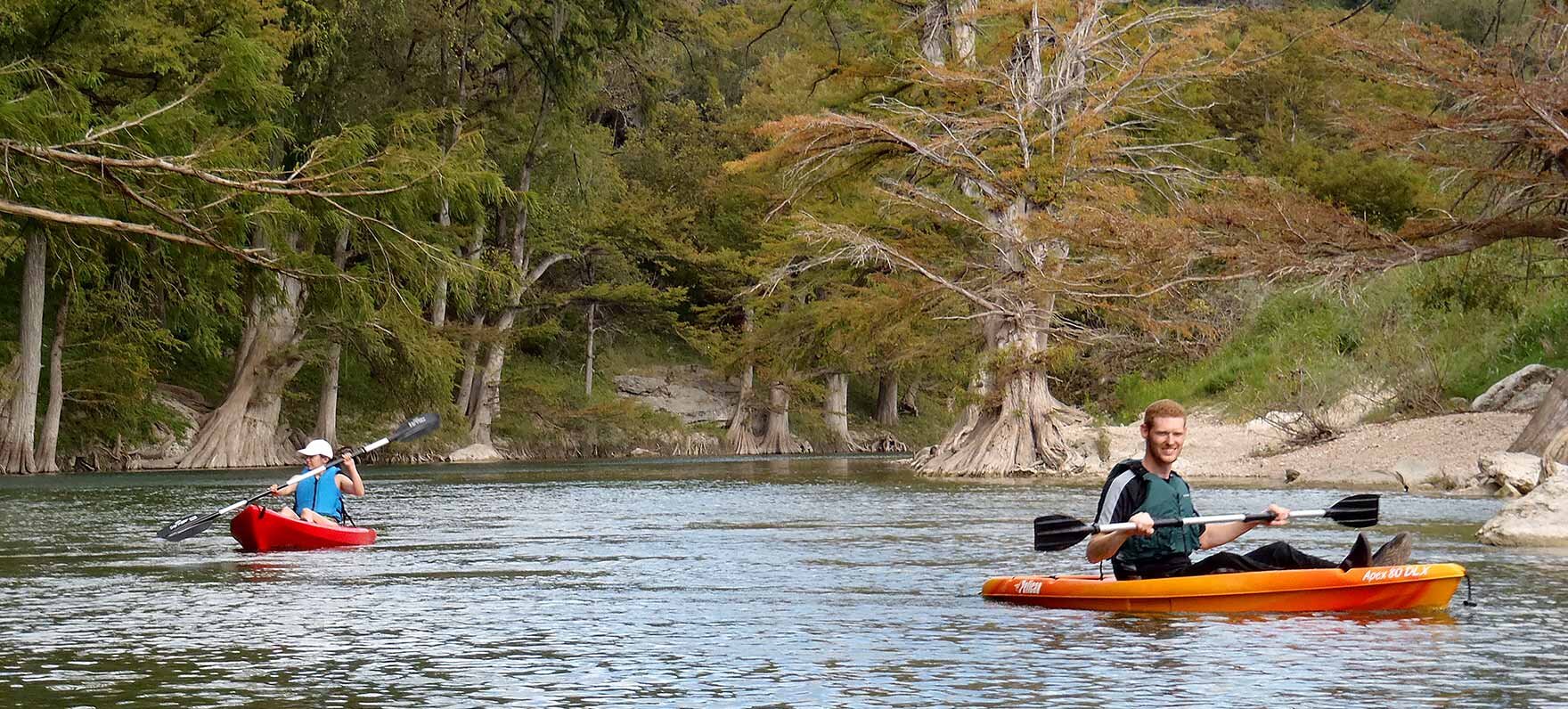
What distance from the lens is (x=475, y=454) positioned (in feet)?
145

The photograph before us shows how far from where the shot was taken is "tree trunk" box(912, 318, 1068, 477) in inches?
1155

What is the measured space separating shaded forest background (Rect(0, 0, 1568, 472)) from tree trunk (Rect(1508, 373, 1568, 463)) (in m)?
1.80

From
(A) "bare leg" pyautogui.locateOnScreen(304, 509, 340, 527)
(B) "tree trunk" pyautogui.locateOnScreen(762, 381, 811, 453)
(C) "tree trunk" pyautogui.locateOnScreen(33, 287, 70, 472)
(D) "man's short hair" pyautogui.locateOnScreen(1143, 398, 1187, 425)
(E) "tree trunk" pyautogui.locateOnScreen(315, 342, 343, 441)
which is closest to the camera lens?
(D) "man's short hair" pyautogui.locateOnScreen(1143, 398, 1187, 425)

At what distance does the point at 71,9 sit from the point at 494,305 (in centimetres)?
1602

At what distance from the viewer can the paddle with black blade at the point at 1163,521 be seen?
401 inches

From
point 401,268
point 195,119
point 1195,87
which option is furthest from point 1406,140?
point 1195,87

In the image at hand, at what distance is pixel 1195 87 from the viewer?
43.1 metres

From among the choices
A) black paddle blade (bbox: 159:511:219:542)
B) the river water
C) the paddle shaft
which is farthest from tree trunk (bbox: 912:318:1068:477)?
the paddle shaft

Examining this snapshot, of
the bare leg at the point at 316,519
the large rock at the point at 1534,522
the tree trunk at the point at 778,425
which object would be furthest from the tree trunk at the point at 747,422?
the large rock at the point at 1534,522

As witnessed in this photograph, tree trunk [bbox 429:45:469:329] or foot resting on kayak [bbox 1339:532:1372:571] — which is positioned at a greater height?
tree trunk [bbox 429:45:469:329]

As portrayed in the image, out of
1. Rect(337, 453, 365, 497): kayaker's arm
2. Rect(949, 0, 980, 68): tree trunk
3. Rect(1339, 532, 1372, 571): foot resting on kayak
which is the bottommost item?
Rect(1339, 532, 1372, 571): foot resting on kayak

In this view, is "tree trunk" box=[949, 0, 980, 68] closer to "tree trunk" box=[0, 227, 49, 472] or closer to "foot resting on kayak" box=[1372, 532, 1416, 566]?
"tree trunk" box=[0, 227, 49, 472]

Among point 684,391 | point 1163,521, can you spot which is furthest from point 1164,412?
point 684,391

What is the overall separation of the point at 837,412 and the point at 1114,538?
45.4 metres
